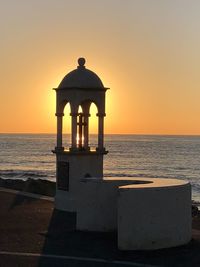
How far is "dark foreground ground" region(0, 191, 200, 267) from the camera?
35.4 feet

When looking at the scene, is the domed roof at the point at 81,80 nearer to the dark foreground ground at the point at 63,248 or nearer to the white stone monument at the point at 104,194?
the white stone monument at the point at 104,194

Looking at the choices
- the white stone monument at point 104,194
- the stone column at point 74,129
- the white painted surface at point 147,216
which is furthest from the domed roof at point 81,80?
the white painted surface at point 147,216

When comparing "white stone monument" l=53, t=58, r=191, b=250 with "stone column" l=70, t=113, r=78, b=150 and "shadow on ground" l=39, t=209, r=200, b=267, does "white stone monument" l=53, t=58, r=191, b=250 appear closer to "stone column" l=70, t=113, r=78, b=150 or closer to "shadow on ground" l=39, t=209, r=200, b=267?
"stone column" l=70, t=113, r=78, b=150

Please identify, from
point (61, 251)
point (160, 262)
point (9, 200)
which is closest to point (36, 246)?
point (61, 251)

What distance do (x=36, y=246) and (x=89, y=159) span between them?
5758mm

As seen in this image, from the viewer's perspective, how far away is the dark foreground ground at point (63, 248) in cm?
1078

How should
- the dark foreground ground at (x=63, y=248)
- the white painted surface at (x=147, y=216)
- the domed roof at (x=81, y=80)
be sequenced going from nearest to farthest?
the dark foreground ground at (x=63, y=248), the white painted surface at (x=147, y=216), the domed roof at (x=81, y=80)

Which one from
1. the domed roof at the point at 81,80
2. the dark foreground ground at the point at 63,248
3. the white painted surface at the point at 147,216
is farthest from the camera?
the domed roof at the point at 81,80

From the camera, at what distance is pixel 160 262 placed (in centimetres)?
1085

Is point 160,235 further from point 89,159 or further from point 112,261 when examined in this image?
point 89,159

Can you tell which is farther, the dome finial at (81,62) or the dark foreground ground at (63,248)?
the dome finial at (81,62)

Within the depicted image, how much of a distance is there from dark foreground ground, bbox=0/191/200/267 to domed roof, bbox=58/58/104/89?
3.98m

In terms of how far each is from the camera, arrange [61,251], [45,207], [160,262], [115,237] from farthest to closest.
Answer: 1. [45,207]
2. [115,237]
3. [61,251]
4. [160,262]

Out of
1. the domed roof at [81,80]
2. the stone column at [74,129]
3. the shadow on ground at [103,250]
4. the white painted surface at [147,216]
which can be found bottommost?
the shadow on ground at [103,250]
